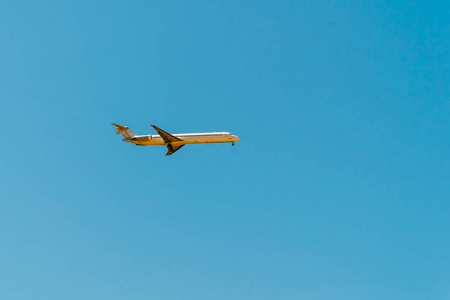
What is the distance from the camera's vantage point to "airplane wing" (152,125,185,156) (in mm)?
124062

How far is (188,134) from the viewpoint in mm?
127125

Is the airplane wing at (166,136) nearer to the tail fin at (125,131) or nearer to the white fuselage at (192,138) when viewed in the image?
the white fuselage at (192,138)

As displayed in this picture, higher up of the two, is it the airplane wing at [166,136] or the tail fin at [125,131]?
the tail fin at [125,131]

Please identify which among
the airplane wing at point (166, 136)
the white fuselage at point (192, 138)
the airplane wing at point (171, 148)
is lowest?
the airplane wing at point (171, 148)

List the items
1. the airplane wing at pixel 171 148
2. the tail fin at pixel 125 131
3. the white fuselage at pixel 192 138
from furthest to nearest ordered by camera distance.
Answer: the tail fin at pixel 125 131 < the airplane wing at pixel 171 148 < the white fuselage at pixel 192 138

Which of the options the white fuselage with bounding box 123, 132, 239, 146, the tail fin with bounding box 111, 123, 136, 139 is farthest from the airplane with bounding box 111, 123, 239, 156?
the tail fin with bounding box 111, 123, 136, 139

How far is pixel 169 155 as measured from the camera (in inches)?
5027

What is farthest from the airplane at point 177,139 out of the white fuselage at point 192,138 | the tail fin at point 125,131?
the tail fin at point 125,131

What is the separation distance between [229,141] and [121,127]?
30.4 metres

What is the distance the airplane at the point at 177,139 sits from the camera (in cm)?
12569

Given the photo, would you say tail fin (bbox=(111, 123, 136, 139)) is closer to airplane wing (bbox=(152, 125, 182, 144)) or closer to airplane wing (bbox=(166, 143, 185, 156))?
airplane wing (bbox=(152, 125, 182, 144))

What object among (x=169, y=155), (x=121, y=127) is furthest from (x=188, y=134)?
(x=121, y=127)

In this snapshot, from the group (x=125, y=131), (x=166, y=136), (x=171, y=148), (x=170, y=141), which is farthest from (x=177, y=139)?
(x=125, y=131)

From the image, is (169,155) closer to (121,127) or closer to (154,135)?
(154,135)
